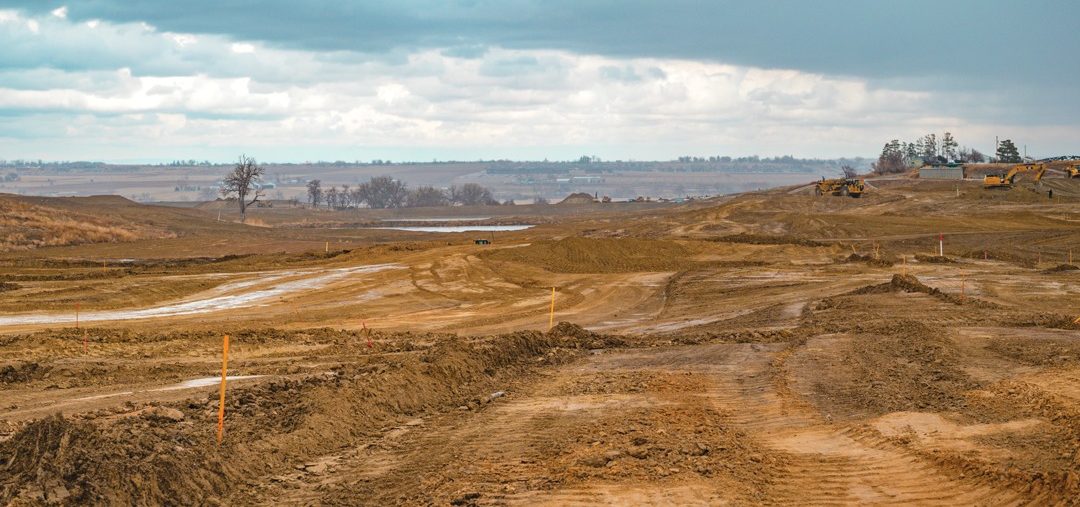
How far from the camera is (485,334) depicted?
91.1 ft

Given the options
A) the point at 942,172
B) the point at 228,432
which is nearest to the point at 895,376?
the point at 228,432

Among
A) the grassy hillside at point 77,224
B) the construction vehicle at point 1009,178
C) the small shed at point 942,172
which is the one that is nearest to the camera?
the grassy hillside at point 77,224

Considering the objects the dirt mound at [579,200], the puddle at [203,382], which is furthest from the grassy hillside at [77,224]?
the dirt mound at [579,200]

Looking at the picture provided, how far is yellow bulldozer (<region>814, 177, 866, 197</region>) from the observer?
93.2 metres

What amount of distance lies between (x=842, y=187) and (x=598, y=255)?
5311 cm

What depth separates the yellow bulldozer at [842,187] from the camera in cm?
9319

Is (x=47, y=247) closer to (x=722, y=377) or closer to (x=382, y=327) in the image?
(x=382, y=327)

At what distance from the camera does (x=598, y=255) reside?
49.0 meters

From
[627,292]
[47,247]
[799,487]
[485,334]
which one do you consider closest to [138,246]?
[47,247]

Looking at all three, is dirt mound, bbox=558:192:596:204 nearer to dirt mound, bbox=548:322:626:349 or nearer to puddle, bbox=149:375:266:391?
dirt mound, bbox=548:322:626:349

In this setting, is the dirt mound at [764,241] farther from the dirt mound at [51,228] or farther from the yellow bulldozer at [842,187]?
the dirt mound at [51,228]

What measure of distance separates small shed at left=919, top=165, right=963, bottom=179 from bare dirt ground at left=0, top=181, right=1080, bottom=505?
74.6 meters

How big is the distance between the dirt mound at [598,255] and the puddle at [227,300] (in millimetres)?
6348

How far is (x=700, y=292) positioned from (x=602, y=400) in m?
22.2
